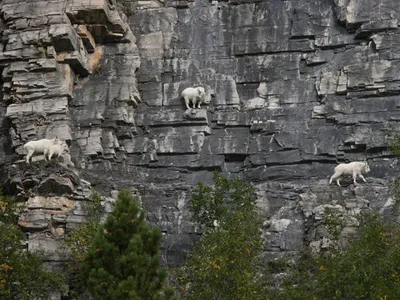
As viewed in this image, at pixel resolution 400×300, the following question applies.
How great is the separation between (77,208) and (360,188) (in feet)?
35.9

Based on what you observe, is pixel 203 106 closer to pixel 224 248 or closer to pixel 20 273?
pixel 224 248

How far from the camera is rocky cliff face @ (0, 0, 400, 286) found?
3662 cm

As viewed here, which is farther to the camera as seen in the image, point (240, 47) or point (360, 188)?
point (240, 47)

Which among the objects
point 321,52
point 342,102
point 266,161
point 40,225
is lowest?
point 40,225

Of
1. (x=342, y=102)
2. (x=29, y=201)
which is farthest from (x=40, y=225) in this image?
(x=342, y=102)

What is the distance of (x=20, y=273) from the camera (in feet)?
96.7

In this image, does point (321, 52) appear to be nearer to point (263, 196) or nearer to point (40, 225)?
point (263, 196)

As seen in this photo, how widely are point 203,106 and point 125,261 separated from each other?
17.3 m

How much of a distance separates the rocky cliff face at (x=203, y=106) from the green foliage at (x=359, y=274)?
4.57m

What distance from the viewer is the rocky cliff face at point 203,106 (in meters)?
36.6

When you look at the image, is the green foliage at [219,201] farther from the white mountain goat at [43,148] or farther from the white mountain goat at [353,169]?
the white mountain goat at [43,148]

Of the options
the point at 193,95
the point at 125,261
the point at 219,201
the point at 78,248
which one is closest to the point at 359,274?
the point at 125,261

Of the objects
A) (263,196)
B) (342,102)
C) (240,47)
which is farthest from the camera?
(240,47)

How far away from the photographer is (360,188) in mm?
35688
